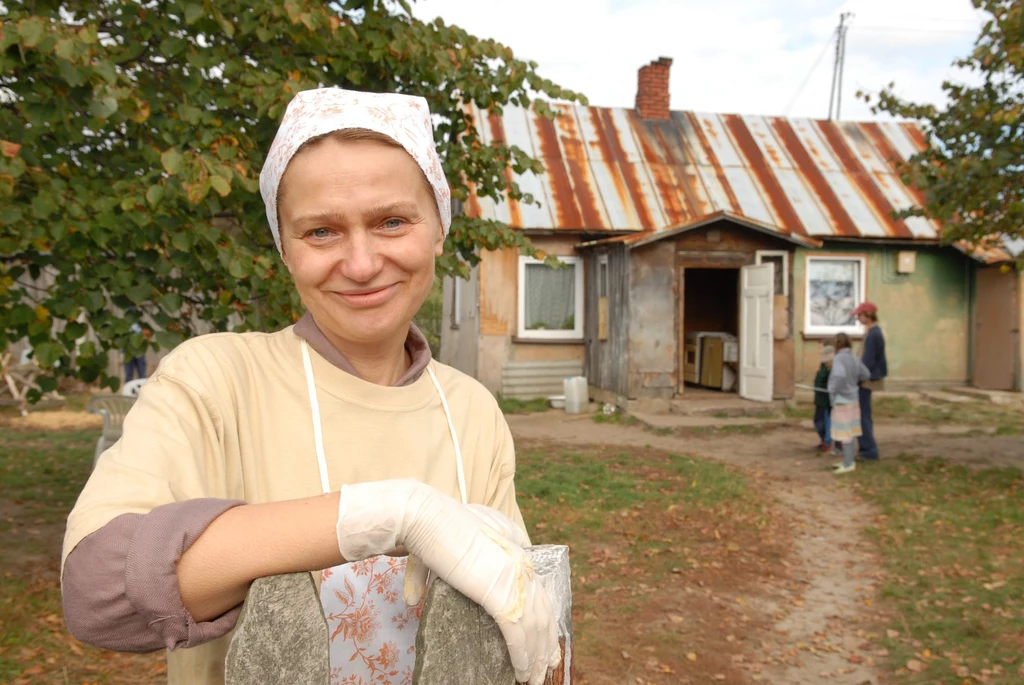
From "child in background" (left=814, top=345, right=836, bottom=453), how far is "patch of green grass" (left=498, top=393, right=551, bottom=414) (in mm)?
5016

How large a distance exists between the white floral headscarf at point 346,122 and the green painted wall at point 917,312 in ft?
51.2

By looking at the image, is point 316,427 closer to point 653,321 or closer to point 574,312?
point 653,321

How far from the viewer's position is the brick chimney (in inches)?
706

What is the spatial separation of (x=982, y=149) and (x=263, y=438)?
359 inches

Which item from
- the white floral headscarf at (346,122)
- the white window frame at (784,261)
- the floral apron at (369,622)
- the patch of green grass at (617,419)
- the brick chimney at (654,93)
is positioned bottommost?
the patch of green grass at (617,419)

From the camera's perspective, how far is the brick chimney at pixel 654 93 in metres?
17.9

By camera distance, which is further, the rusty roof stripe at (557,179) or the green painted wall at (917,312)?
the green painted wall at (917,312)

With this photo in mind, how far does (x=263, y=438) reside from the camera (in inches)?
57.1

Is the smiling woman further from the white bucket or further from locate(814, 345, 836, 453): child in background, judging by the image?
the white bucket

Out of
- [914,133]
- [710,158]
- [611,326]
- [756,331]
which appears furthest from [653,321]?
[914,133]

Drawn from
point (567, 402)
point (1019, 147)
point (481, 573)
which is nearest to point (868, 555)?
point (1019, 147)

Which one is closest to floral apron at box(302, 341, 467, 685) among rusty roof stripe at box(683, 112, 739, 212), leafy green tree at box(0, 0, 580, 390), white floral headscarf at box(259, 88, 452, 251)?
white floral headscarf at box(259, 88, 452, 251)

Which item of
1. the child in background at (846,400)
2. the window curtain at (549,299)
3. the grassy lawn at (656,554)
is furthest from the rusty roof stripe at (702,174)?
the grassy lawn at (656,554)

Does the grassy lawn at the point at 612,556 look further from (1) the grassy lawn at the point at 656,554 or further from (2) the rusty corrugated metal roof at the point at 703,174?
(2) the rusty corrugated metal roof at the point at 703,174
